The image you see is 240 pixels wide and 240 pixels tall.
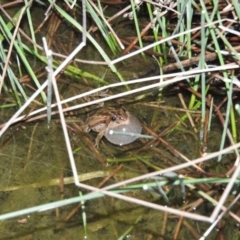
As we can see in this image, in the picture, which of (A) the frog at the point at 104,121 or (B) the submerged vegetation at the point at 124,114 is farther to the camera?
(A) the frog at the point at 104,121

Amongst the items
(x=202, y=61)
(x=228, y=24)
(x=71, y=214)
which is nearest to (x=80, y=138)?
(x=71, y=214)

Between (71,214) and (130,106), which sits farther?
(130,106)

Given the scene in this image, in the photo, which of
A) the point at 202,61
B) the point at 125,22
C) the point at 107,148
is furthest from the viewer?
the point at 125,22

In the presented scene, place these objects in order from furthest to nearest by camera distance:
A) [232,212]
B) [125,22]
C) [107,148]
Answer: [125,22] → [107,148] → [232,212]

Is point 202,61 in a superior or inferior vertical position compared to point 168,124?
superior

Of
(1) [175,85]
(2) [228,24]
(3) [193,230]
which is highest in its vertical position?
(2) [228,24]

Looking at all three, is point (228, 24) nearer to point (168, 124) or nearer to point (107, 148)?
point (168, 124)

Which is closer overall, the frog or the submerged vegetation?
the submerged vegetation
